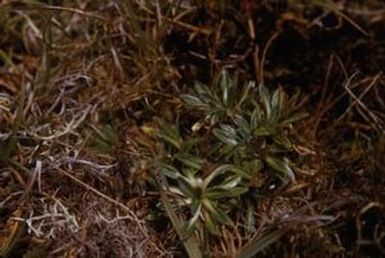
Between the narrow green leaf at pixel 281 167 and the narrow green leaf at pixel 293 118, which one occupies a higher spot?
the narrow green leaf at pixel 293 118

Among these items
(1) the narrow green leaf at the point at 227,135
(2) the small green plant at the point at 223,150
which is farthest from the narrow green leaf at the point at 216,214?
(1) the narrow green leaf at the point at 227,135

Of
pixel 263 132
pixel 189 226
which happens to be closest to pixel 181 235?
pixel 189 226

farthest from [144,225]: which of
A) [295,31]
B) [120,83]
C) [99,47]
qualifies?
[295,31]

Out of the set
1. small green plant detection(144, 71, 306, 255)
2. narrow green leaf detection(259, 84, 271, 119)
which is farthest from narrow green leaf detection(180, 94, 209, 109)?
narrow green leaf detection(259, 84, 271, 119)

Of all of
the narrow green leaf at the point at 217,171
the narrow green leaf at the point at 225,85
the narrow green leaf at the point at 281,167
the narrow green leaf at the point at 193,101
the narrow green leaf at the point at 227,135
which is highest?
the narrow green leaf at the point at 225,85

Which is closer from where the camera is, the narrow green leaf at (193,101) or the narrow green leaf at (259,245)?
the narrow green leaf at (259,245)

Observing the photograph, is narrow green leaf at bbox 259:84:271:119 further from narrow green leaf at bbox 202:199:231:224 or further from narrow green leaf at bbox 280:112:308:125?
narrow green leaf at bbox 202:199:231:224

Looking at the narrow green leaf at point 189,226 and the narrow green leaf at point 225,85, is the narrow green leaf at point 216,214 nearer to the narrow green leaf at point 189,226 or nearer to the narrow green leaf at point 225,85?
the narrow green leaf at point 189,226
